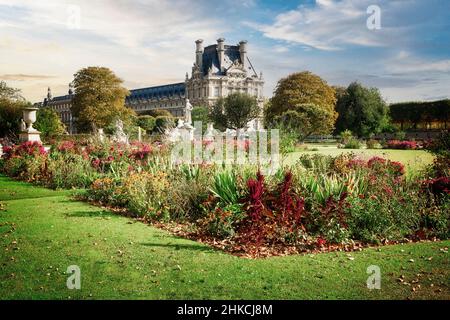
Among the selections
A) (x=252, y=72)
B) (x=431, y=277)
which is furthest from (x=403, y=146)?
(x=252, y=72)

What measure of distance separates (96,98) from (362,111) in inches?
931

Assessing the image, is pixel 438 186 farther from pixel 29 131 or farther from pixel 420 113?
pixel 420 113

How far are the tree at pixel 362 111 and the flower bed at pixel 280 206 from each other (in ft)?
112

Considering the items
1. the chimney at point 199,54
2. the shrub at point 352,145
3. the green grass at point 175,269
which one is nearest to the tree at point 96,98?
the shrub at point 352,145

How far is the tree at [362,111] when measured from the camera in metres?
40.2

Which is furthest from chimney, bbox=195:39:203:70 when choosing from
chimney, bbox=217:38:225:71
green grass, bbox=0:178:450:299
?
green grass, bbox=0:178:450:299

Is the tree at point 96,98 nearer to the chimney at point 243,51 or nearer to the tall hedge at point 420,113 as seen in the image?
the chimney at point 243,51

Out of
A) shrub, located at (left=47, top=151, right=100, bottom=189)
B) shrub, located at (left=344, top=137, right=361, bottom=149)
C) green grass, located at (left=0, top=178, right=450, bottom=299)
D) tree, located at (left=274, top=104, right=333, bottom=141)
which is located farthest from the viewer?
tree, located at (left=274, top=104, right=333, bottom=141)

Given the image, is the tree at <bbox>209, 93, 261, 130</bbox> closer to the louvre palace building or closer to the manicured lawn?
the louvre palace building

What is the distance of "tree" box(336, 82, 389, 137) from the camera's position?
4022 centimetres

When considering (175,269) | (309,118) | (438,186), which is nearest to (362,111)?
(309,118)

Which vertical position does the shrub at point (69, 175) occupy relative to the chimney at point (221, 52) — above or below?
below

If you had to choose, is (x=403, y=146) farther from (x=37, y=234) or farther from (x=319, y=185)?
(x=37, y=234)

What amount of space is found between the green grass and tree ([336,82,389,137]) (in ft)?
119
